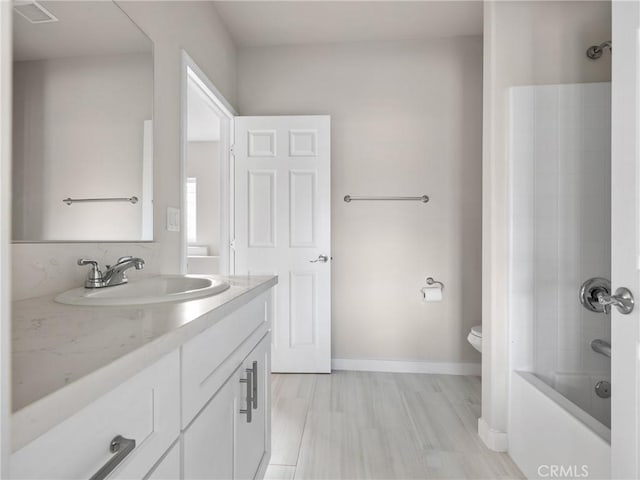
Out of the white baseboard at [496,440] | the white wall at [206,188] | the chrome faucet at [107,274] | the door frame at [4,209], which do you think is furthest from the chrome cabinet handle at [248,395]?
the white wall at [206,188]

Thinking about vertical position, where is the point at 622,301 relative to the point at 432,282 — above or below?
above

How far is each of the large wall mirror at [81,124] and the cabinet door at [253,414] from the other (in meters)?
0.69

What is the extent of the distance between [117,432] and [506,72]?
2.04 metres

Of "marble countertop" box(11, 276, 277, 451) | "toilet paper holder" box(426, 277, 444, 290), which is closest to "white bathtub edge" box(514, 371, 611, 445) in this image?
"toilet paper holder" box(426, 277, 444, 290)

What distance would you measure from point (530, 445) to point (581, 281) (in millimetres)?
782

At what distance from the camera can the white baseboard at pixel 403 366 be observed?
2641 millimetres

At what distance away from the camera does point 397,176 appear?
2713 mm

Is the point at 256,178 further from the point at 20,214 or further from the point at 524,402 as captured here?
the point at 524,402

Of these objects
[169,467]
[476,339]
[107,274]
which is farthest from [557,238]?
[107,274]

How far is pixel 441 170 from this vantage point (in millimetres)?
2680

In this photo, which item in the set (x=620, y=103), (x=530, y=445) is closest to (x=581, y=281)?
(x=530, y=445)

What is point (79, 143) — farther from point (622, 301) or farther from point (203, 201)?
point (203, 201)

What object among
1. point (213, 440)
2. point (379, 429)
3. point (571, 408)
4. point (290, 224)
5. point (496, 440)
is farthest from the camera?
point (290, 224)

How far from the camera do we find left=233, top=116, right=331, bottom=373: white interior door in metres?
2.60
